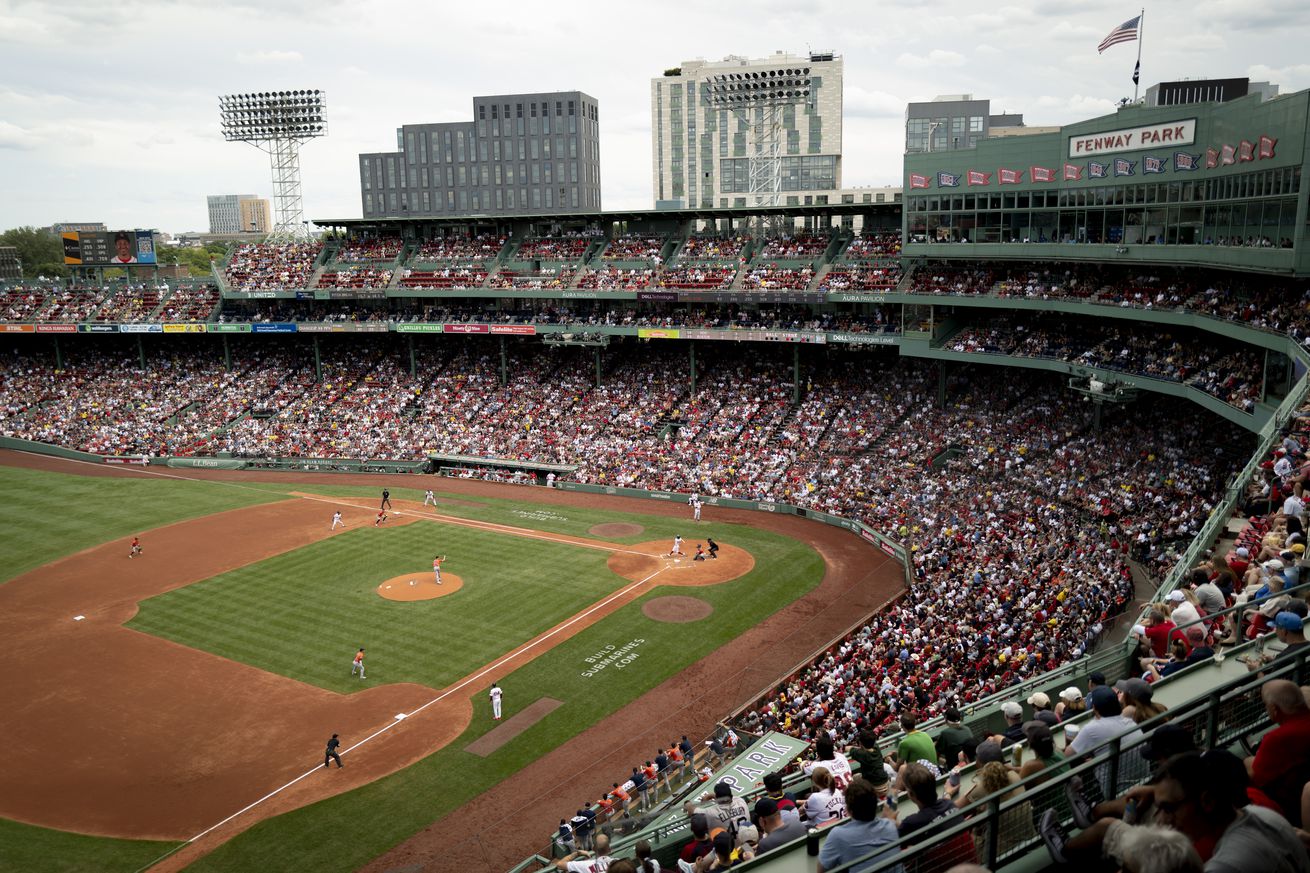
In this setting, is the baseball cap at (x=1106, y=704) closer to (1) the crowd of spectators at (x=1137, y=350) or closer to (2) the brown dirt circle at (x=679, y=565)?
(1) the crowd of spectators at (x=1137, y=350)

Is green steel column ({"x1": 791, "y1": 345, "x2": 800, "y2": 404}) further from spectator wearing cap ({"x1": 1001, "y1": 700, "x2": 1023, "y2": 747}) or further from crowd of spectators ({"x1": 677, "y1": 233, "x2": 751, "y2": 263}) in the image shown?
spectator wearing cap ({"x1": 1001, "y1": 700, "x2": 1023, "y2": 747})

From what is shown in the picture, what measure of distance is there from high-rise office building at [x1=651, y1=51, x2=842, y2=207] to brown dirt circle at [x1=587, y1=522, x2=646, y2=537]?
8329 cm

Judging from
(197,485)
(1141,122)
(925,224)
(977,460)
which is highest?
(1141,122)

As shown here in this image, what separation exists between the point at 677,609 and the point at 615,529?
9743mm

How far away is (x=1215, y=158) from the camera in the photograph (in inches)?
1202

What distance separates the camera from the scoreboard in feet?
225

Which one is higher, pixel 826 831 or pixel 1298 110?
pixel 1298 110

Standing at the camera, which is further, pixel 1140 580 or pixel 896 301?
pixel 896 301

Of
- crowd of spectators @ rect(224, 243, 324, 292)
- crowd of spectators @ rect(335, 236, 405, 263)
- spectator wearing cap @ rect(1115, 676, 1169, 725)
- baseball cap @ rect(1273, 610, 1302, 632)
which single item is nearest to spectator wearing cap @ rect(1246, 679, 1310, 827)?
spectator wearing cap @ rect(1115, 676, 1169, 725)

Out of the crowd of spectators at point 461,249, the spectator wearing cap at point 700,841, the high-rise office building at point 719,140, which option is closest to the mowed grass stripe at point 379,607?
the spectator wearing cap at point 700,841

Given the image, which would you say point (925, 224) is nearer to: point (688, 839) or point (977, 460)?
point (977, 460)

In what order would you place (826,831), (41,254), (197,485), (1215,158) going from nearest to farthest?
(826,831), (1215,158), (197,485), (41,254)

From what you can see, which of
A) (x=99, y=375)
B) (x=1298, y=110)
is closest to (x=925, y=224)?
(x=1298, y=110)

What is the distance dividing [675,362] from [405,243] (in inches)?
883
